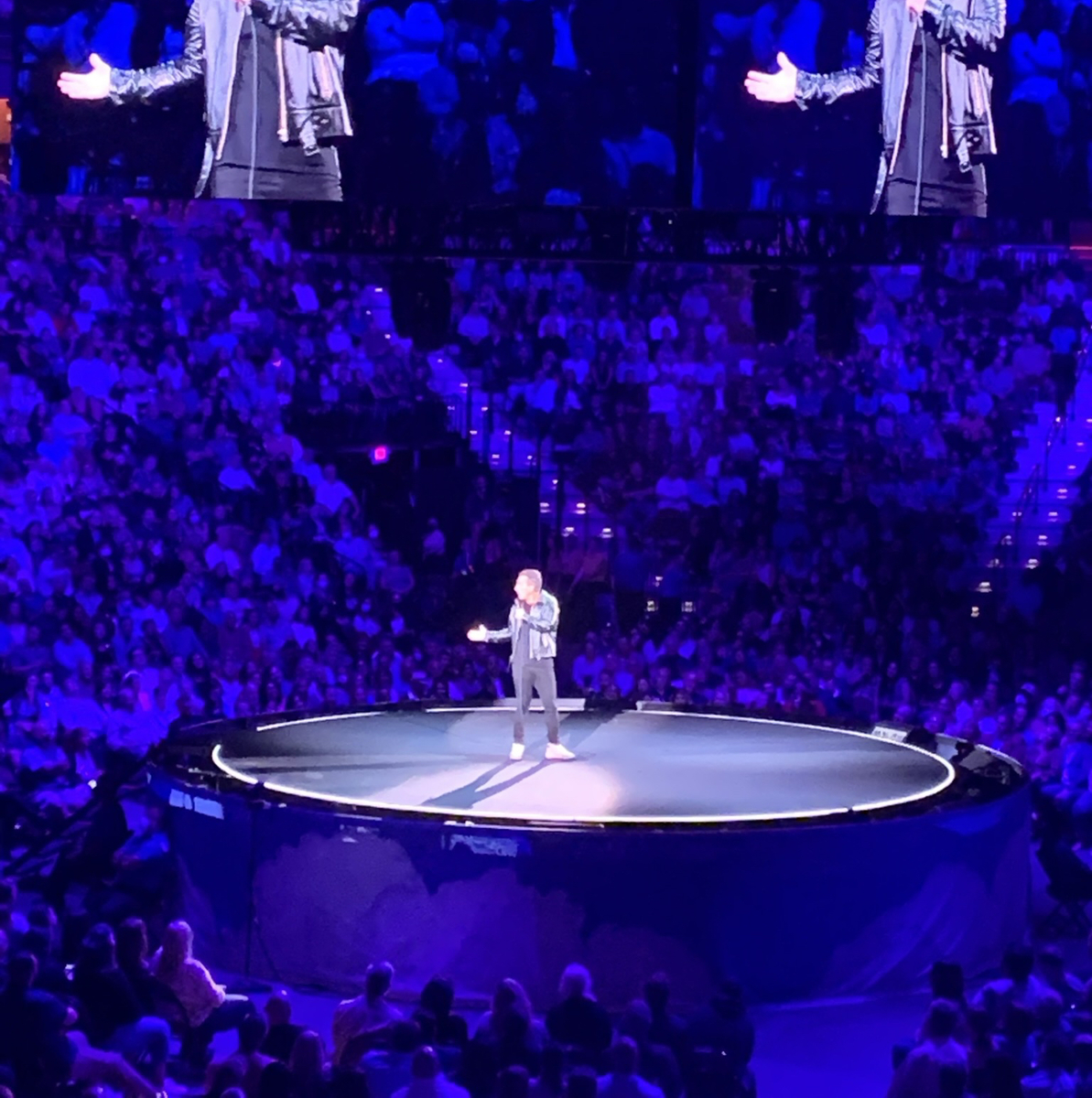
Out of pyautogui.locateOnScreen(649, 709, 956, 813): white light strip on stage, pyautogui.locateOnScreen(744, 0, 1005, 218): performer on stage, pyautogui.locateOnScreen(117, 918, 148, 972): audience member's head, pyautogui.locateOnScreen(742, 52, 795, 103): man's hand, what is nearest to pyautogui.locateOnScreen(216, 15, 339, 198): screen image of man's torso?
pyautogui.locateOnScreen(742, 52, 795, 103): man's hand

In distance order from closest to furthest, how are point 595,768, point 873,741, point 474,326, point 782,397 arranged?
point 595,768 → point 873,741 → point 782,397 → point 474,326

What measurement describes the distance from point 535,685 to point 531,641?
275 mm

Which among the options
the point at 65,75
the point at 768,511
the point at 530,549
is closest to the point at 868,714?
the point at 768,511

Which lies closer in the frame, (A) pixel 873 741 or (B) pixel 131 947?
(B) pixel 131 947

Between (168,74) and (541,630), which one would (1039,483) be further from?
(168,74)

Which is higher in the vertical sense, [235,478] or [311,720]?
[235,478]

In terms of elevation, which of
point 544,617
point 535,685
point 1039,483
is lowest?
point 535,685

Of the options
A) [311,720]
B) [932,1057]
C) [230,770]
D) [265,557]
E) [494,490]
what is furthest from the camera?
[494,490]

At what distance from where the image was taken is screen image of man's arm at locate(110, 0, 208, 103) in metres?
11.6

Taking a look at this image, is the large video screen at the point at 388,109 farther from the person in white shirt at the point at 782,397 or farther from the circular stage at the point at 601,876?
the circular stage at the point at 601,876

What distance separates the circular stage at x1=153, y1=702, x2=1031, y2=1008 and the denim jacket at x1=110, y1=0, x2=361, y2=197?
5092 mm

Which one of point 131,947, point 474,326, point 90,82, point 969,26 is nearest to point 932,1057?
point 131,947

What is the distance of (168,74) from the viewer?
11.7 meters

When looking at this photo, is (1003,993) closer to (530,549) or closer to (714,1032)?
(714,1032)
